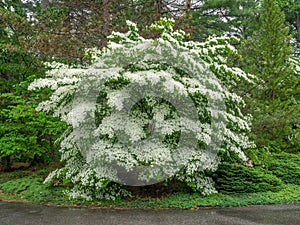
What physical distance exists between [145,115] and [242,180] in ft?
6.77

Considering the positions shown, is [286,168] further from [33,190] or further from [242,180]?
[33,190]

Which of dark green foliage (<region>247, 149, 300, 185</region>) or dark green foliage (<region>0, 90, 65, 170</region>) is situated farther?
dark green foliage (<region>0, 90, 65, 170</region>)

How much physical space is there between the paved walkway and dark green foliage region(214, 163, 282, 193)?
59 centimetres

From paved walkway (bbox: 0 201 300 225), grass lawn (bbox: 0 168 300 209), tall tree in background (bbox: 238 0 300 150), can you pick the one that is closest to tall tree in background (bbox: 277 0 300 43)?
tall tree in background (bbox: 238 0 300 150)

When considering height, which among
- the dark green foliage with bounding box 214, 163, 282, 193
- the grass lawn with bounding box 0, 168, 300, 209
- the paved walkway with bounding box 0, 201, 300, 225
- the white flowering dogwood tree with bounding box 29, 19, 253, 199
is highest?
the white flowering dogwood tree with bounding box 29, 19, 253, 199

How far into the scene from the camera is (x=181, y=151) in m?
4.76

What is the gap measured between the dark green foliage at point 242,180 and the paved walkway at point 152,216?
59 cm

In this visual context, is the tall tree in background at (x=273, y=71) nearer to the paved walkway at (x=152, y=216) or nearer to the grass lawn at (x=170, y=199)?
the grass lawn at (x=170, y=199)

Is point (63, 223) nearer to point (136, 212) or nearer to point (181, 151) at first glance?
point (136, 212)

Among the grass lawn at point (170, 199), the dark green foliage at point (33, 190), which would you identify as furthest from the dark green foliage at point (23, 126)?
the grass lawn at point (170, 199)

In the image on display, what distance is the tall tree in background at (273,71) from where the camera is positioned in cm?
706

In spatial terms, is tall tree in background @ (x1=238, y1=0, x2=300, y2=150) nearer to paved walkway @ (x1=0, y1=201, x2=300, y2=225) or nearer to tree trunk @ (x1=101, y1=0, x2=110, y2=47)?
paved walkway @ (x1=0, y1=201, x2=300, y2=225)

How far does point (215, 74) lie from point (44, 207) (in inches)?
139

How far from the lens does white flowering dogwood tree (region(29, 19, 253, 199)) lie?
4531 millimetres
